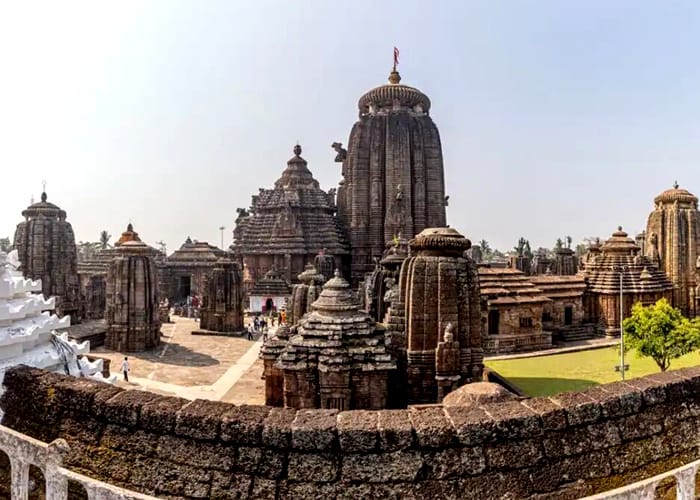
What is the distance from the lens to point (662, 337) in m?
22.1

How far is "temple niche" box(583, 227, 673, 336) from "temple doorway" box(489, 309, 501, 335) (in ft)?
31.6

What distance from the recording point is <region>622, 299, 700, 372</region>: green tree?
21.5 metres

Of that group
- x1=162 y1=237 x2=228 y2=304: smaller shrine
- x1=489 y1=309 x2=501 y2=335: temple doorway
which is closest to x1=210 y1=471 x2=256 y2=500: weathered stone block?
x1=489 y1=309 x2=501 y2=335: temple doorway

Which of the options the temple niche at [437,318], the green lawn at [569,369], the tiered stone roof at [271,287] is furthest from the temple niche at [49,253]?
the temple niche at [437,318]

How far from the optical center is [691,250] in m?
40.7

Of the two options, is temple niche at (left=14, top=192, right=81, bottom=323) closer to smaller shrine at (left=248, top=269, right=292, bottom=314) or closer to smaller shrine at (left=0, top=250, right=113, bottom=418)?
smaller shrine at (left=248, top=269, right=292, bottom=314)

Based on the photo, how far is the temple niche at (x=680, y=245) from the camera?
40281 mm

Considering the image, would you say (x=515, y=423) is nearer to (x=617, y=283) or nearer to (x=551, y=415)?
(x=551, y=415)

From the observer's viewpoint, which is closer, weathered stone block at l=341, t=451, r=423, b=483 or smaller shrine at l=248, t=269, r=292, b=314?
weathered stone block at l=341, t=451, r=423, b=483

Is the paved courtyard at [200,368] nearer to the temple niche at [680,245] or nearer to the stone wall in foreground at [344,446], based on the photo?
the stone wall in foreground at [344,446]

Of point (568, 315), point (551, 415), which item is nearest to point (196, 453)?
point (551, 415)

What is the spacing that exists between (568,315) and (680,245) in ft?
41.4

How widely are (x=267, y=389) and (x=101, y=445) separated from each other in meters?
12.8

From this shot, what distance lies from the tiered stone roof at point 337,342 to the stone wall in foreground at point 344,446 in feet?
31.1
